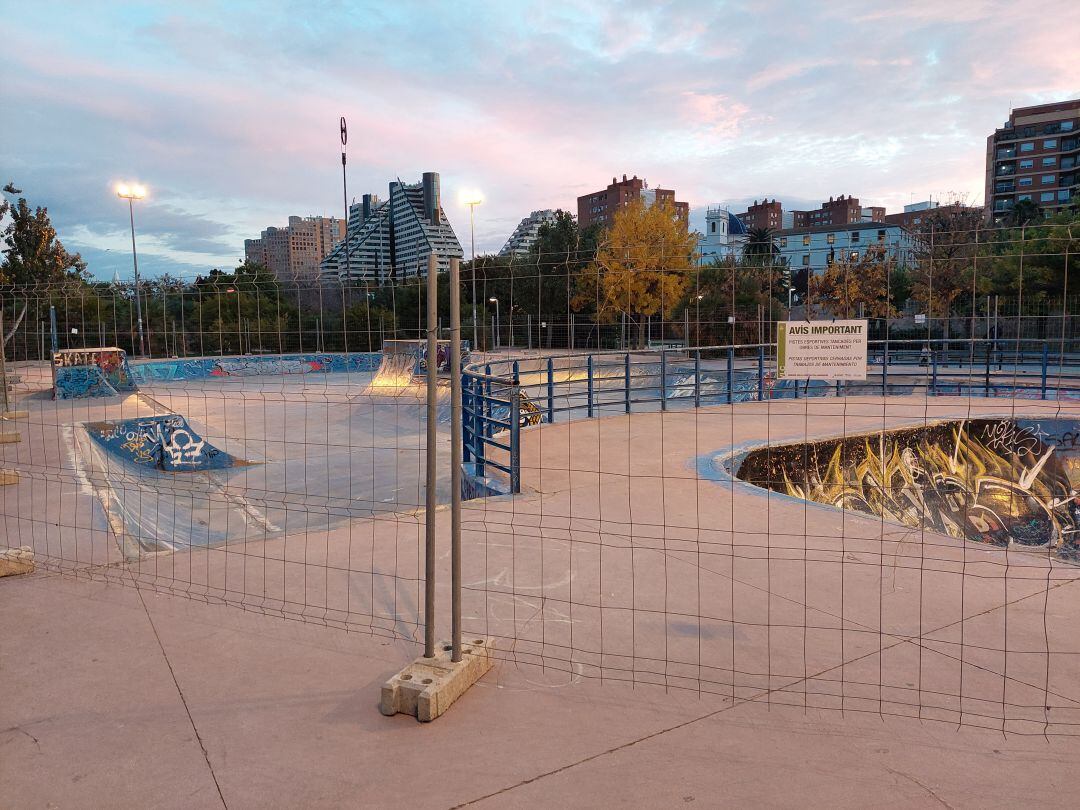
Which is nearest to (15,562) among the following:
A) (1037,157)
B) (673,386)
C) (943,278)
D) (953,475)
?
(673,386)

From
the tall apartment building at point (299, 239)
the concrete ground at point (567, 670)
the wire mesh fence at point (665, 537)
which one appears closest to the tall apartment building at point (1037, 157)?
the wire mesh fence at point (665, 537)

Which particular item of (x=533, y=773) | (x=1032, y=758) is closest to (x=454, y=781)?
(x=533, y=773)

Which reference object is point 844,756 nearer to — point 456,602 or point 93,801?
point 456,602

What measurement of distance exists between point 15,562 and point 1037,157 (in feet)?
301

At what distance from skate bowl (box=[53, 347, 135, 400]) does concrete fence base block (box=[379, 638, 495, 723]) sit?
74.5ft

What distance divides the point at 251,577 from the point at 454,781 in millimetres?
3326

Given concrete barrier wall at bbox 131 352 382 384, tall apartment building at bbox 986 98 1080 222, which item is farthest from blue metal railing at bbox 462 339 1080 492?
tall apartment building at bbox 986 98 1080 222

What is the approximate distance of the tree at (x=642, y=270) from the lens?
3262cm

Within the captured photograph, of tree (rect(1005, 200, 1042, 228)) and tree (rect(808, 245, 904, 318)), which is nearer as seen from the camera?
tree (rect(808, 245, 904, 318))

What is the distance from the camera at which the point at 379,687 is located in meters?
3.89

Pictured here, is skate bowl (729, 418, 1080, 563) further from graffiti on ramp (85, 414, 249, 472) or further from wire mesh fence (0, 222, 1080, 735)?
graffiti on ramp (85, 414, 249, 472)

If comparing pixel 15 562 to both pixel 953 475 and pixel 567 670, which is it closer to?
pixel 567 670

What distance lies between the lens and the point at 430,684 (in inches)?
142

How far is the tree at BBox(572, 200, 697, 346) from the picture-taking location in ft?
107
